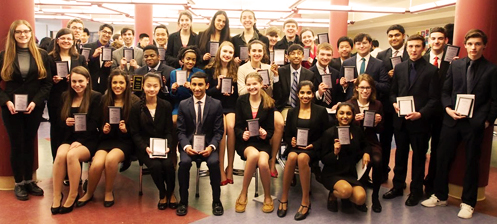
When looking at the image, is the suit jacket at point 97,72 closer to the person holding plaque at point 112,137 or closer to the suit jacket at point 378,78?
the person holding plaque at point 112,137

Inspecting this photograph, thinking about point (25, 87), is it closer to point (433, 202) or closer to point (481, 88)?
point (433, 202)

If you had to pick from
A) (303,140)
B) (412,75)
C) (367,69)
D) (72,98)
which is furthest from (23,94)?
(412,75)

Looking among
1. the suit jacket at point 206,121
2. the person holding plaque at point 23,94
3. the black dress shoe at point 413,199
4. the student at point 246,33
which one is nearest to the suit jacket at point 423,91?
the black dress shoe at point 413,199

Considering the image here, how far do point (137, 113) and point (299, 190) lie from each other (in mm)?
1989

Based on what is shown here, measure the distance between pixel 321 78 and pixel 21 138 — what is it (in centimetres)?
Answer: 327

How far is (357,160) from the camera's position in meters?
3.77

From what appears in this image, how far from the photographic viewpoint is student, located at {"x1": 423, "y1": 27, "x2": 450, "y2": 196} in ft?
13.1

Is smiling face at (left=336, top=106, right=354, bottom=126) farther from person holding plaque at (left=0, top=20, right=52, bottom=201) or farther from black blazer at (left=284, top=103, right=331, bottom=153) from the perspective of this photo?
person holding plaque at (left=0, top=20, right=52, bottom=201)

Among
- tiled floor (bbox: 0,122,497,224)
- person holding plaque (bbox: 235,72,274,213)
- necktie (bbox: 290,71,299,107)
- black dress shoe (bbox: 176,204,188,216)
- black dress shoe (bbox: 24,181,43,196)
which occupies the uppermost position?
necktie (bbox: 290,71,299,107)

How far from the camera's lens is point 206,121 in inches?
153

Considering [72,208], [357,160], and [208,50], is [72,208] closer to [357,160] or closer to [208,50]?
[208,50]

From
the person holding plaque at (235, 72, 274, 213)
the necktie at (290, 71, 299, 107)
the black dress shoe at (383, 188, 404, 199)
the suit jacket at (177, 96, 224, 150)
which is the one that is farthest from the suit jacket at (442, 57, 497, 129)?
the suit jacket at (177, 96, 224, 150)

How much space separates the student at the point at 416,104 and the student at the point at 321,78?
0.65 m

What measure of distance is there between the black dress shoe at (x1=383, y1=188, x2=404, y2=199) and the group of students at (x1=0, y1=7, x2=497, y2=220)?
0.30 feet
